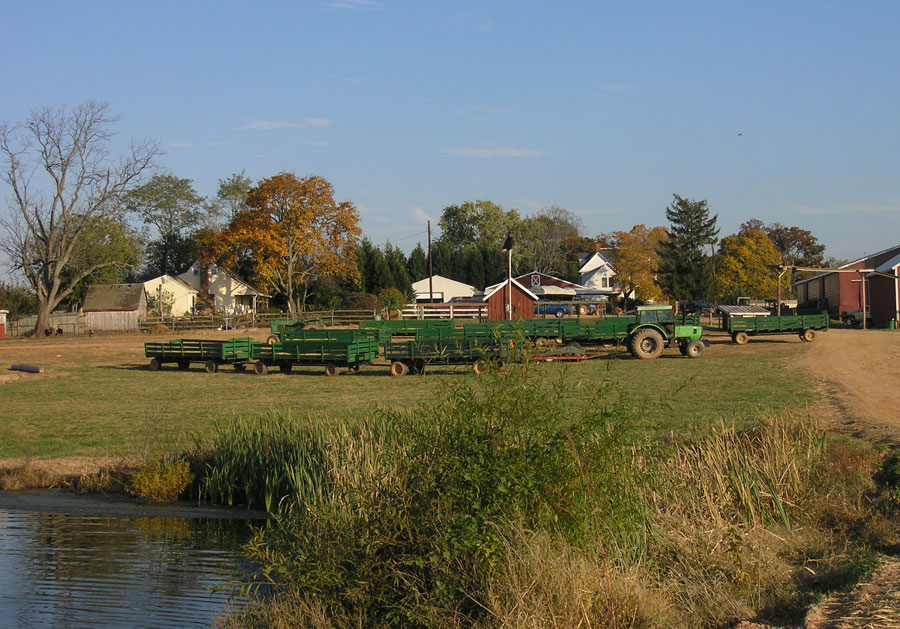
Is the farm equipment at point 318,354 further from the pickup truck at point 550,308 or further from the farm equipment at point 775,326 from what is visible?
the pickup truck at point 550,308

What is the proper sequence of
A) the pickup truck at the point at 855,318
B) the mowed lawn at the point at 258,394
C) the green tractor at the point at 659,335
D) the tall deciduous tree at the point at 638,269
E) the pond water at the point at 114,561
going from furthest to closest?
1. the tall deciduous tree at the point at 638,269
2. the pickup truck at the point at 855,318
3. the green tractor at the point at 659,335
4. the mowed lawn at the point at 258,394
5. the pond water at the point at 114,561

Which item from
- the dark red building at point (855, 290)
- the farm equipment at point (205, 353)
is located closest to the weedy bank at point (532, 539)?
the farm equipment at point (205, 353)

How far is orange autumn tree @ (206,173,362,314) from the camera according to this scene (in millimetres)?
60094

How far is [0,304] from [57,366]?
118 ft

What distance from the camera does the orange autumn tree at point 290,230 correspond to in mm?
60094

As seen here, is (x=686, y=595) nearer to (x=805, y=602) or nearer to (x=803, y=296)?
(x=805, y=602)

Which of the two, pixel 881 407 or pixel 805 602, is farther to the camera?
pixel 881 407

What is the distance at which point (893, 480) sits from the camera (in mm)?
10039

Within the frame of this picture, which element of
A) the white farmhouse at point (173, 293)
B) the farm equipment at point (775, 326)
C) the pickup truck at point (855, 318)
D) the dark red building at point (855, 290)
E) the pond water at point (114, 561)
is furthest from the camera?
the white farmhouse at point (173, 293)

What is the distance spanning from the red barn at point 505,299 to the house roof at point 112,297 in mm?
25514

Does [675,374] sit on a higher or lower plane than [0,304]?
lower

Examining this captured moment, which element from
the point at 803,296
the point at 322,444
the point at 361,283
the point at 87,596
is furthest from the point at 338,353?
the point at 803,296

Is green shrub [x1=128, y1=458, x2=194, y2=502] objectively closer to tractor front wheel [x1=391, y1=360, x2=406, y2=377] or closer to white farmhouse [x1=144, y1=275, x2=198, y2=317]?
tractor front wheel [x1=391, y1=360, x2=406, y2=377]

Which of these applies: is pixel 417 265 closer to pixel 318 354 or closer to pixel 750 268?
pixel 750 268
